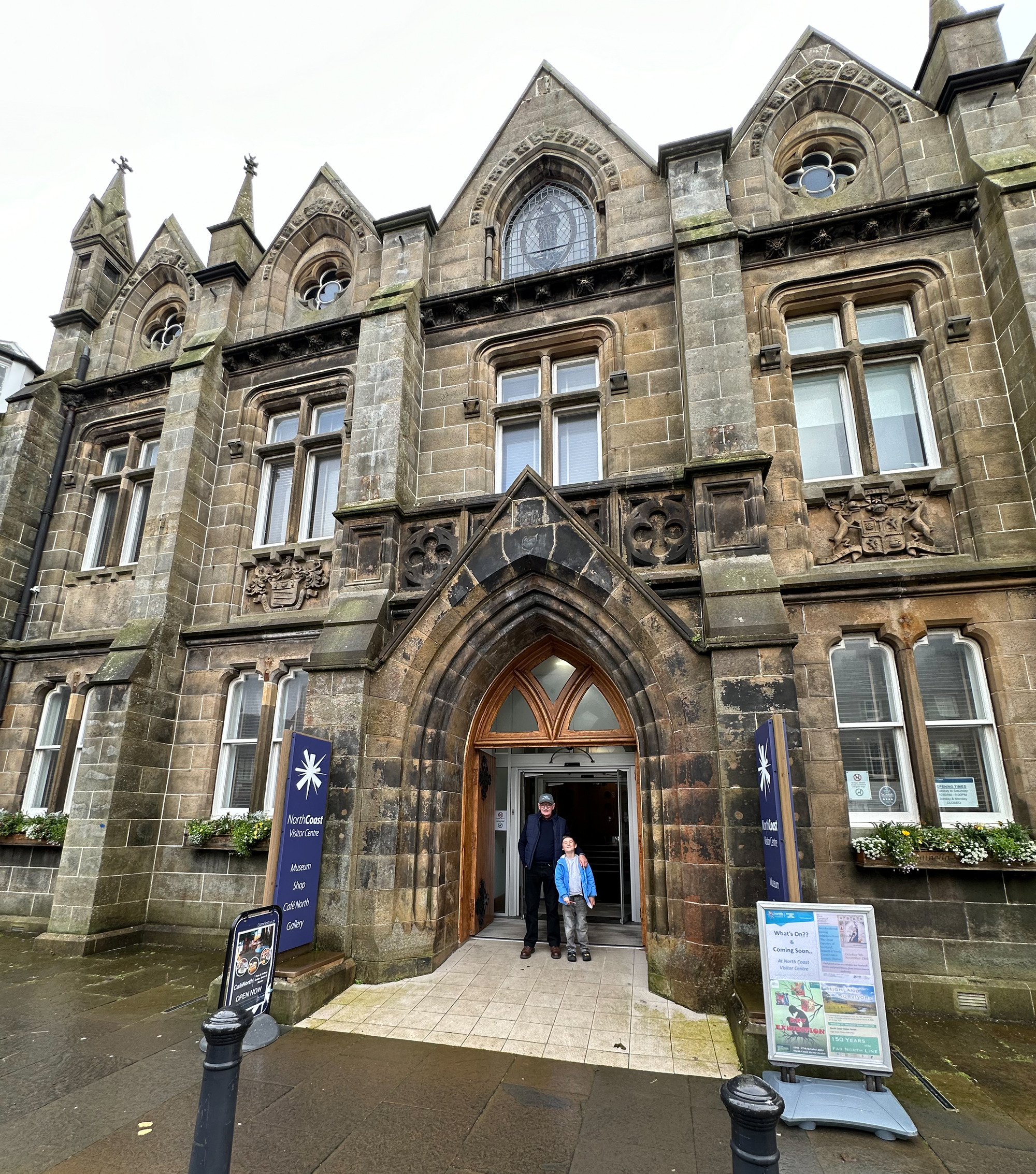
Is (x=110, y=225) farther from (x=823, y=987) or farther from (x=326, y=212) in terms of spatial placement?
(x=823, y=987)

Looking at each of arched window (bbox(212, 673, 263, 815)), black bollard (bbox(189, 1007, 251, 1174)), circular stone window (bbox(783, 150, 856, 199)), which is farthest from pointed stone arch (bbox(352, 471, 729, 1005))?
circular stone window (bbox(783, 150, 856, 199))

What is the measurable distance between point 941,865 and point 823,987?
8.66ft

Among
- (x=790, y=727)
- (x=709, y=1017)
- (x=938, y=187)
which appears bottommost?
(x=709, y=1017)

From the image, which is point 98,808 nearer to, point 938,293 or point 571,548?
point 571,548

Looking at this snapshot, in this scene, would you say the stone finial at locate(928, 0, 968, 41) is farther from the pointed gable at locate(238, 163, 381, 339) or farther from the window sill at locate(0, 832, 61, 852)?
the window sill at locate(0, 832, 61, 852)

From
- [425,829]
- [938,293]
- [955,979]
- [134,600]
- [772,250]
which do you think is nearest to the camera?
[955,979]

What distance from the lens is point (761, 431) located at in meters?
7.87

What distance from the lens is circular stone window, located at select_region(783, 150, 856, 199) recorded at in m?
9.16

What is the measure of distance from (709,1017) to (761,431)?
20.4 feet

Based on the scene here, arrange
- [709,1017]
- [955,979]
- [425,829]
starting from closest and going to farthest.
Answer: [709,1017]
[955,979]
[425,829]

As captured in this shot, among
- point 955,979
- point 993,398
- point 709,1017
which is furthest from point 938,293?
point 709,1017

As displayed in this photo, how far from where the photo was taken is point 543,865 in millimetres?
7684

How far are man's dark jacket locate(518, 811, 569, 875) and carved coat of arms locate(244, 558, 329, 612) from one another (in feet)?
14.3

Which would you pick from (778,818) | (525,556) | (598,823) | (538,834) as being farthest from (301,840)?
(598,823)
